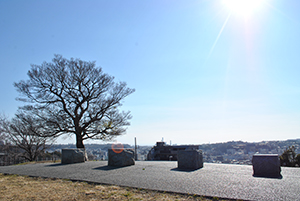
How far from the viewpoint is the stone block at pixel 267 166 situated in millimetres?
6580

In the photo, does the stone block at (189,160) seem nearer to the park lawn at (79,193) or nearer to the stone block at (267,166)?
the stone block at (267,166)

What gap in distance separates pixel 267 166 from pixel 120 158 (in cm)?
611

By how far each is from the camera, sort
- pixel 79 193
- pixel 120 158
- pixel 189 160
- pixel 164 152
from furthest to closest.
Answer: pixel 164 152
pixel 120 158
pixel 189 160
pixel 79 193

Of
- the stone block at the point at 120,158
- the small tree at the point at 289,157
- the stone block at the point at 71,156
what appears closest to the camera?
the stone block at the point at 120,158

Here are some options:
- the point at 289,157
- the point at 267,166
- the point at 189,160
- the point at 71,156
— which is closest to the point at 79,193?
the point at 189,160

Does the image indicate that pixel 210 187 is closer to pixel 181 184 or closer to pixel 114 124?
pixel 181 184

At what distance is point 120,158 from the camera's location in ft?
31.8

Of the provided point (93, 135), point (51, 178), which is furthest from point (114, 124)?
point (51, 178)

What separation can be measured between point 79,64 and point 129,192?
1481cm

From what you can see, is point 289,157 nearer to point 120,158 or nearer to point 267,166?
point 267,166

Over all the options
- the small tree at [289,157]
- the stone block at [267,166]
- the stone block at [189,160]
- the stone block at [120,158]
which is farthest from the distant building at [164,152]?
the stone block at [267,166]

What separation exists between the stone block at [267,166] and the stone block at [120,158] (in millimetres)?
5475

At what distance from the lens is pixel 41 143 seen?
23.4 meters

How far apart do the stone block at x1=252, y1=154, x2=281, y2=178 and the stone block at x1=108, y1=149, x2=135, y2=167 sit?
5.48 metres
